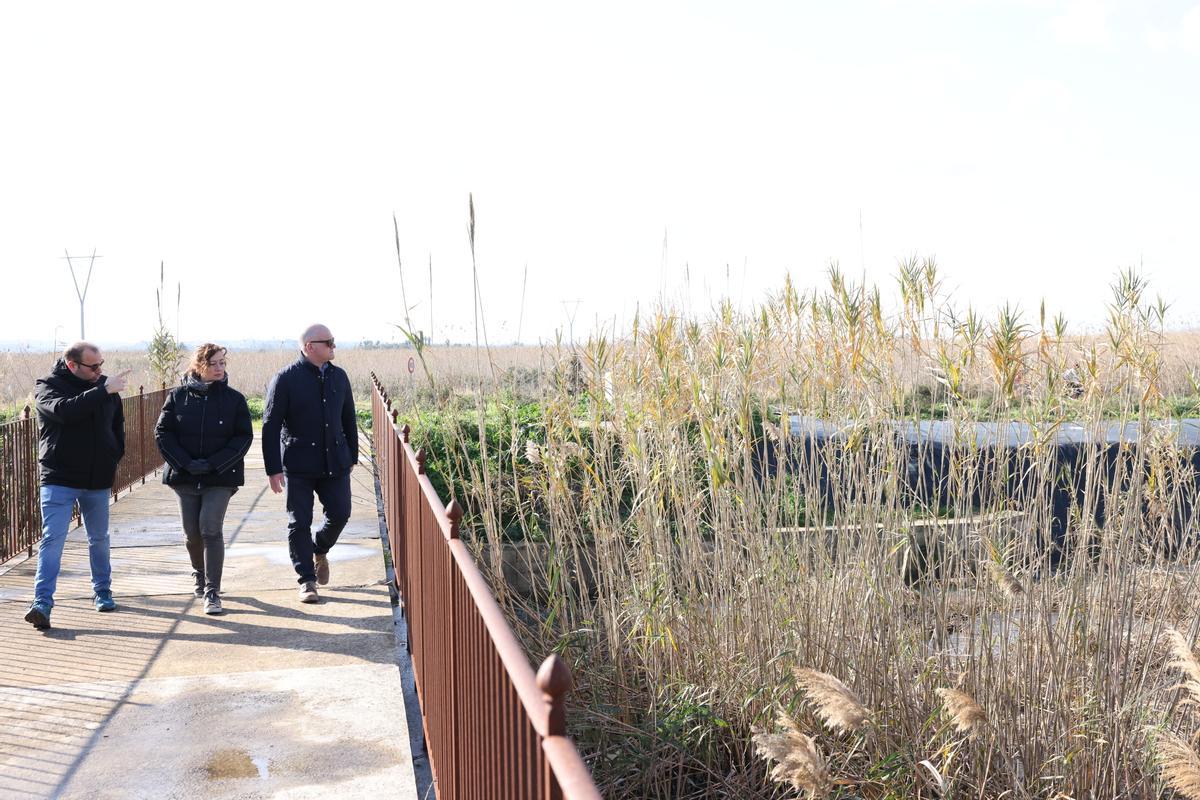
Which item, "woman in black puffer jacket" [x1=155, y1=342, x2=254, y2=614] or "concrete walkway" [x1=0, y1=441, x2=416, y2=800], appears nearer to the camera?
"concrete walkway" [x1=0, y1=441, x2=416, y2=800]

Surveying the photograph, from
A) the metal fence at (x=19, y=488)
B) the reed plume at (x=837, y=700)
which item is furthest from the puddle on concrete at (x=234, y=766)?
the metal fence at (x=19, y=488)

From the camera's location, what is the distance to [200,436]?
613 centimetres

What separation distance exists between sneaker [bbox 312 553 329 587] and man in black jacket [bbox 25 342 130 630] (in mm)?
1213

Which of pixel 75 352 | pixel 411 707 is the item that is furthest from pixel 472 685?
pixel 75 352

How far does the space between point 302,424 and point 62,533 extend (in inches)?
57.2

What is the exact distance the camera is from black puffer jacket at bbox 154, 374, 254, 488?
19.9 ft

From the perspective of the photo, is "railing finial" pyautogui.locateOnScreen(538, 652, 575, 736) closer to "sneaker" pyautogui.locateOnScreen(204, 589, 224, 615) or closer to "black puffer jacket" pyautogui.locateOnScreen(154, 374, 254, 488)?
"black puffer jacket" pyautogui.locateOnScreen(154, 374, 254, 488)

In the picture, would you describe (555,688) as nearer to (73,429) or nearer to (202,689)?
(202,689)

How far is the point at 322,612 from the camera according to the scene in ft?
20.4

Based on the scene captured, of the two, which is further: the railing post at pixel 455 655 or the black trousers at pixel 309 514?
the black trousers at pixel 309 514

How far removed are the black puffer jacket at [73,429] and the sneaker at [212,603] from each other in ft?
2.89

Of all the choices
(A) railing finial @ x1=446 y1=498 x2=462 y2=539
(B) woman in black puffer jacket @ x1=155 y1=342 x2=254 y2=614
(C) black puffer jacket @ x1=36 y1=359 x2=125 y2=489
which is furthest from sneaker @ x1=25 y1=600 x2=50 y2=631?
(A) railing finial @ x1=446 y1=498 x2=462 y2=539

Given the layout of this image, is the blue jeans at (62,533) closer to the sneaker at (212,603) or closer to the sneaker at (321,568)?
the sneaker at (212,603)

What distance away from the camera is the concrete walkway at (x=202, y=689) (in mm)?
3871
